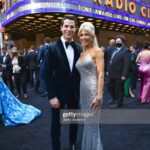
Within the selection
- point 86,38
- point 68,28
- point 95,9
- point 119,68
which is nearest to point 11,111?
point 119,68

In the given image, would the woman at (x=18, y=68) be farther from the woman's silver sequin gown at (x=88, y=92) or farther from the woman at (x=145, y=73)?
the woman's silver sequin gown at (x=88, y=92)

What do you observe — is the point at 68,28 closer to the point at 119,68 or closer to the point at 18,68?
the point at 119,68

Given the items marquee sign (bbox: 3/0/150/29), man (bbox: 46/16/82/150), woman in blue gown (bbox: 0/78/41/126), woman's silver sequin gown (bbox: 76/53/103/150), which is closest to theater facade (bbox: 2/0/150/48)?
marquee sign (bbox: 3/0/150/29)

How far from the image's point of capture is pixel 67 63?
4.24 metres

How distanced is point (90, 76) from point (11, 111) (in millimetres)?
3460

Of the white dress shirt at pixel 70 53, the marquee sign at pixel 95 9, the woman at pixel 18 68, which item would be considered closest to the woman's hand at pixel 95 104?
the white dress shirt at pixel 70 53

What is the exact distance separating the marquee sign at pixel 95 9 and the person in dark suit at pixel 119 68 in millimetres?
13818

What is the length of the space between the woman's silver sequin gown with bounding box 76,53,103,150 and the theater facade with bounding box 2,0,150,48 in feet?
46.7

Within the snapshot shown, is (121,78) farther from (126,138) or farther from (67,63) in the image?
(67,63)

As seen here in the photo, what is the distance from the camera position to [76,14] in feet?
74.3

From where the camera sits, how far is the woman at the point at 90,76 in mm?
3873

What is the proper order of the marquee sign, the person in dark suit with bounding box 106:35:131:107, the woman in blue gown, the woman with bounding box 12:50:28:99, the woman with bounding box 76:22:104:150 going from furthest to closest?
the marquee sign → the woman with bounding box 12:50:28:99 → the person in dark suit with bounding box 106:35:131:107 → the woman in blue gown → the woman with bounding box 76:22:104:150

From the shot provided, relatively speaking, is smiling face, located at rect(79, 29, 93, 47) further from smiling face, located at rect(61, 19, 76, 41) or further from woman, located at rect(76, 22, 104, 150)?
smiling face, located at rect(61, 19, 76, 41)

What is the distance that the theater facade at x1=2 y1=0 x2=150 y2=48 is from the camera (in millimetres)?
21672
